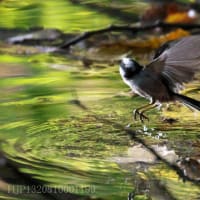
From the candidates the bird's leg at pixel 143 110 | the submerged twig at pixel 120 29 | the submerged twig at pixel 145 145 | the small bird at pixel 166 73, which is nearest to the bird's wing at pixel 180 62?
the small bird at pixel 166 73

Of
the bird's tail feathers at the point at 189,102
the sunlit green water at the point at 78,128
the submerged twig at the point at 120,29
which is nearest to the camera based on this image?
the sunlit green water at the point at 78,128

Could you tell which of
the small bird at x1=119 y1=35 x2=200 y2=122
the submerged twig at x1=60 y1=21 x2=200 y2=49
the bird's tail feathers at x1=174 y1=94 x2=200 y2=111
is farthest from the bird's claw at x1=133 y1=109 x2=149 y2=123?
the submerged twig at x1=60 y1=21 x2=200 y2=49

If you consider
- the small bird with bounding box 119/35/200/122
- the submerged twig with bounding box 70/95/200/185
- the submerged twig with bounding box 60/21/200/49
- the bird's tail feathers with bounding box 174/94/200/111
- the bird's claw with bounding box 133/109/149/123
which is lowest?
the submerged twig with bounding box 70/95/200/185

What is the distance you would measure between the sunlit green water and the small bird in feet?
0.23

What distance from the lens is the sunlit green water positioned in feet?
7.20

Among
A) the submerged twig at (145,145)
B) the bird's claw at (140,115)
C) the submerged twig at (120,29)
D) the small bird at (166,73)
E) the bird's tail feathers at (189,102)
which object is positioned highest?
the submerged twig at (120,29)

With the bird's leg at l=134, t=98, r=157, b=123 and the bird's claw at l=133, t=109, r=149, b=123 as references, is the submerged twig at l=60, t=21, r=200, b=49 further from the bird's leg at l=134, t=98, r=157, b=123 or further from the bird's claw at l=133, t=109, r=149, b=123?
the bird's claw at l=133, t=109, r=149, b=123

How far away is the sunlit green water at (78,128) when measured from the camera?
7.20 feet

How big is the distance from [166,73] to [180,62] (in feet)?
0.35

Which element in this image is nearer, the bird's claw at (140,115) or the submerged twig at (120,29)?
the bird's claw at (140,115)

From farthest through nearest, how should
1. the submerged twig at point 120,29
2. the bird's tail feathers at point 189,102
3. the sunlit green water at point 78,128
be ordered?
the submerged twig at point 120,29 < the bird's tail feathers at point 189,102 < the sunlit green water at point 78,128

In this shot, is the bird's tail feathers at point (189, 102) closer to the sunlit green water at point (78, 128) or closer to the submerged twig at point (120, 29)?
the sunlit green water at point (78, 128)

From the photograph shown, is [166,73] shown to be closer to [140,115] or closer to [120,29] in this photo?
[140,115]

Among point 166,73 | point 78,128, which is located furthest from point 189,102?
point 78,128
